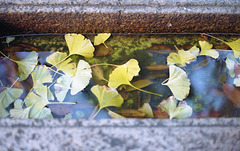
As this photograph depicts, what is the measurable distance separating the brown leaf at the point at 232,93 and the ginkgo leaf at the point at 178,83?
17 cm

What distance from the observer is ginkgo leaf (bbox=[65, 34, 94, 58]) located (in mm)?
887

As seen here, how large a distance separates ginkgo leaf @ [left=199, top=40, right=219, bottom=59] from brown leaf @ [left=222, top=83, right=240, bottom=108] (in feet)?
0.44

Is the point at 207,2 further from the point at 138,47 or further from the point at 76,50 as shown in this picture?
the point at 76,50

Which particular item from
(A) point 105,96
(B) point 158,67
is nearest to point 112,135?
(A) point 105,96

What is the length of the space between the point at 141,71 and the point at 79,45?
0.87 feet

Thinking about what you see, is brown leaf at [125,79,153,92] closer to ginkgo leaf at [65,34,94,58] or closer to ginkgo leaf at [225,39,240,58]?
ginkgo leaf at [65,34,94,58]

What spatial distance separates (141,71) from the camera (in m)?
0.90

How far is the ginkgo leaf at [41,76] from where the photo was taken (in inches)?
32.9

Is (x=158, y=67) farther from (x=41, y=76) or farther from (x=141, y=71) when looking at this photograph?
(x=41, y=76)

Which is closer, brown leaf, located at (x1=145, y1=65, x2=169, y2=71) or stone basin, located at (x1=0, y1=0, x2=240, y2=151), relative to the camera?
stone basin, located at (x1=0, y1=0, x2=240, y2=151)

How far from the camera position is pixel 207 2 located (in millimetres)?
913

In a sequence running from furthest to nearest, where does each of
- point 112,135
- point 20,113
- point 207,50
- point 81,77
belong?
1. point 207,50
2. point 81,77
3. point 20,113
4. point 112,135

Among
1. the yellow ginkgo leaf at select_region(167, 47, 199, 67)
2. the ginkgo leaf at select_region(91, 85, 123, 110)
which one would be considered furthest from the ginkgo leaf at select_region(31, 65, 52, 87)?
→ the yellow ginkgo leaf at select_region(167, 47, 199, 67)

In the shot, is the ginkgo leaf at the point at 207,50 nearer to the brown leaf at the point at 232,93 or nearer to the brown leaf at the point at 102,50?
the brown leaf at the point at 232,93
